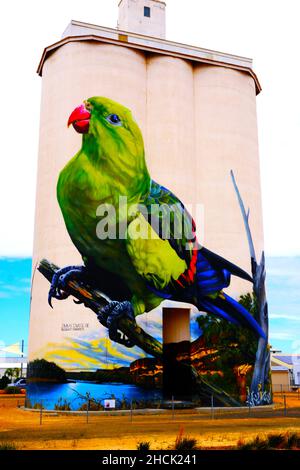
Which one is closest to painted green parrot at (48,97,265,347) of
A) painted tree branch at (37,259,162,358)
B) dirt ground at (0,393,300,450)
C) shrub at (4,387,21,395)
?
painted tree branch at (37,259,162,358)

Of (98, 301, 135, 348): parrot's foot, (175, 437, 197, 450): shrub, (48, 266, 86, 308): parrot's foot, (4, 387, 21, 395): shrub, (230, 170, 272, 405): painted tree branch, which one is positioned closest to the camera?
(175, 437, 197, 450): shrub

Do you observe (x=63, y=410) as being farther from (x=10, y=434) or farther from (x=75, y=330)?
Result: (x=10, y=434)

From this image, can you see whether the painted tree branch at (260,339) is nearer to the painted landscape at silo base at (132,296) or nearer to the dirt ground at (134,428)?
the painted landscape at silo base at (132,296)

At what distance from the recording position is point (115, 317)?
118 ft

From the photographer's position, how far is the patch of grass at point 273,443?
18781 millimetres

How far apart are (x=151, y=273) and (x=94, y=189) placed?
677cm

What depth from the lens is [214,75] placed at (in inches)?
1719

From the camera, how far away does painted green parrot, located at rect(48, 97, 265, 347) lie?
119ft

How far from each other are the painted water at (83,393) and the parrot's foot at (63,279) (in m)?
5.53

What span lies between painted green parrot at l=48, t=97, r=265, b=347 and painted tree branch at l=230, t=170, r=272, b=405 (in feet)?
8.93

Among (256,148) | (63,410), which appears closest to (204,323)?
(63,410)

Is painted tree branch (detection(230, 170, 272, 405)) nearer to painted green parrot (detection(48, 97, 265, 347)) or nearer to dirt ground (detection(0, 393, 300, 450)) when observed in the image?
painted green parrot (detection(48, 97, 265, 347))
